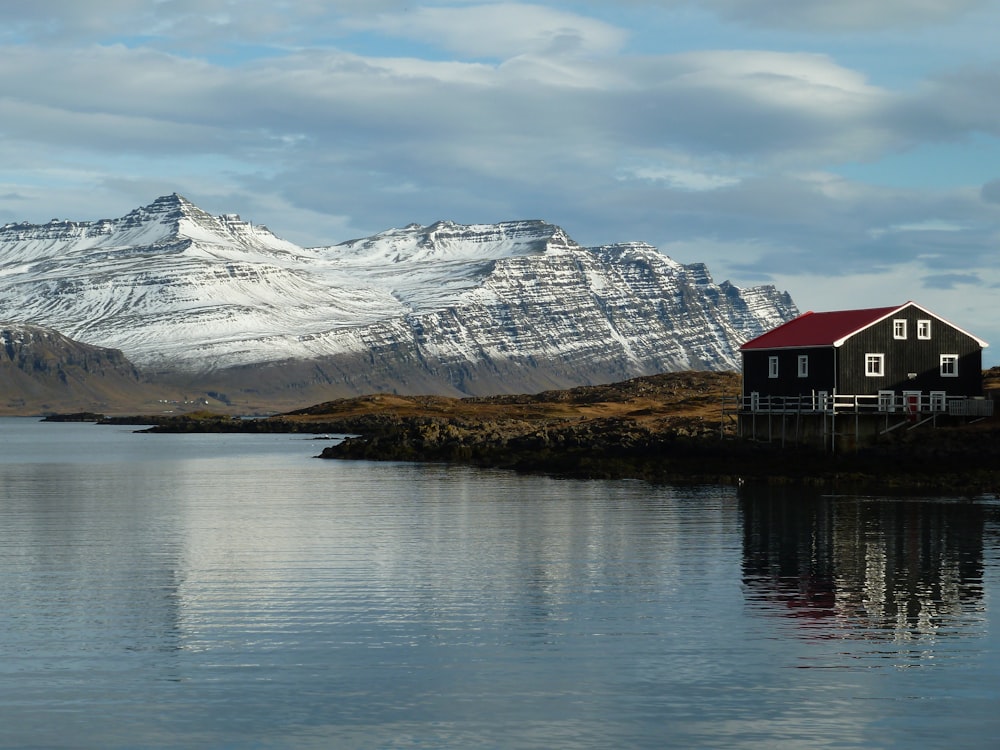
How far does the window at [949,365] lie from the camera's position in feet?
290

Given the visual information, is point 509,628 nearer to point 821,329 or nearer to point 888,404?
point 888,404

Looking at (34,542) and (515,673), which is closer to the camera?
(515,673)

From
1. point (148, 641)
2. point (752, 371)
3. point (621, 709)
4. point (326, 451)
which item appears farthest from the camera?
point (326, 451)

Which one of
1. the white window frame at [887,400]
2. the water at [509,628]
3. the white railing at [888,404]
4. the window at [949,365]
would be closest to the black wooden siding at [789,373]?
the white railing at [888,404]

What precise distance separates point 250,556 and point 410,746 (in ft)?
87.0

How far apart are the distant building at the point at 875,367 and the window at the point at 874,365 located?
0.20 feet

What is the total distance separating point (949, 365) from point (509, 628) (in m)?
61.5

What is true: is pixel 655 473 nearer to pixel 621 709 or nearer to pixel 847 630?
pixel 847 630

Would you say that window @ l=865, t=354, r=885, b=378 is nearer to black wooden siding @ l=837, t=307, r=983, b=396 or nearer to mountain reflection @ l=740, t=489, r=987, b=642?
black wooden siding @ l=837, t=307, r=983, b=396

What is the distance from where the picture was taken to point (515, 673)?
28969 millimetres

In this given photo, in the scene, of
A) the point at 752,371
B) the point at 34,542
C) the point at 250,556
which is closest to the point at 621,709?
the point at 250,556

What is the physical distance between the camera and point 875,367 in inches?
3406

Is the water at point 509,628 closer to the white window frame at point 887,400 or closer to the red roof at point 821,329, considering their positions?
the white window frame at point 887,400

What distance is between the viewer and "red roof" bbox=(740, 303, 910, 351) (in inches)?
3413
